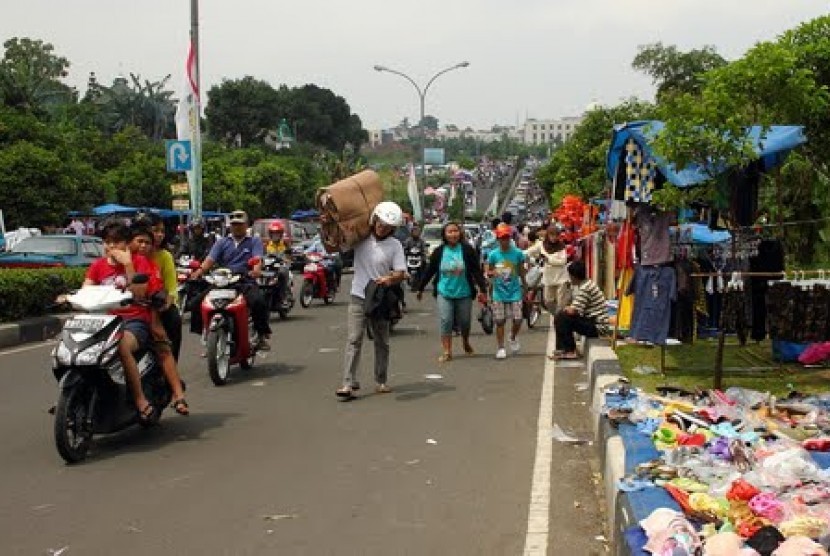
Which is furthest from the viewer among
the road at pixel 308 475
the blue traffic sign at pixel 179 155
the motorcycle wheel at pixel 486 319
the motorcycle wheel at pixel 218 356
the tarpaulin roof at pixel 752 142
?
the blue traffic sign at pixel 179 155

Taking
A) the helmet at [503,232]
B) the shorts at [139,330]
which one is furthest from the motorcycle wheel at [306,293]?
the shorts at [139,330]

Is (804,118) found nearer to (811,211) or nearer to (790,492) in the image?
(811,211)

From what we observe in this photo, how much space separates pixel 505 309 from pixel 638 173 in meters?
2.78

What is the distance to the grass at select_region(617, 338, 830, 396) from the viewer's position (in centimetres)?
900

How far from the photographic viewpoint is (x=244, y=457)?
23.3 ft

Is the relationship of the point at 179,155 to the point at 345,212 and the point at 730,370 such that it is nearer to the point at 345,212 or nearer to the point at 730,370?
the point at 345,212

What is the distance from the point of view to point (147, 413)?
7.40 m

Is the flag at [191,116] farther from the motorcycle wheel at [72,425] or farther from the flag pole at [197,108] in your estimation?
the motorcycle wheel at [72,425]

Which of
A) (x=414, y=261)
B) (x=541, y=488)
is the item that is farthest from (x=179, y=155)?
(x=541, y=488)

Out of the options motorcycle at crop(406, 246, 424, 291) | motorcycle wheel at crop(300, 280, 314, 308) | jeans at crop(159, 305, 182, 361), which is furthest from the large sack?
motorcycle at crop(406, 246, 424, 291)

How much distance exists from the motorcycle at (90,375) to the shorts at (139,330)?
5.1 inches

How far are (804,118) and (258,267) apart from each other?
5722 mm

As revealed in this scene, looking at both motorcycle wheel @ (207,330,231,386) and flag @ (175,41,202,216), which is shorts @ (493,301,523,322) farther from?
flag @ (175,41,202,216)

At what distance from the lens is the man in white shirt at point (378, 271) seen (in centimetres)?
952
